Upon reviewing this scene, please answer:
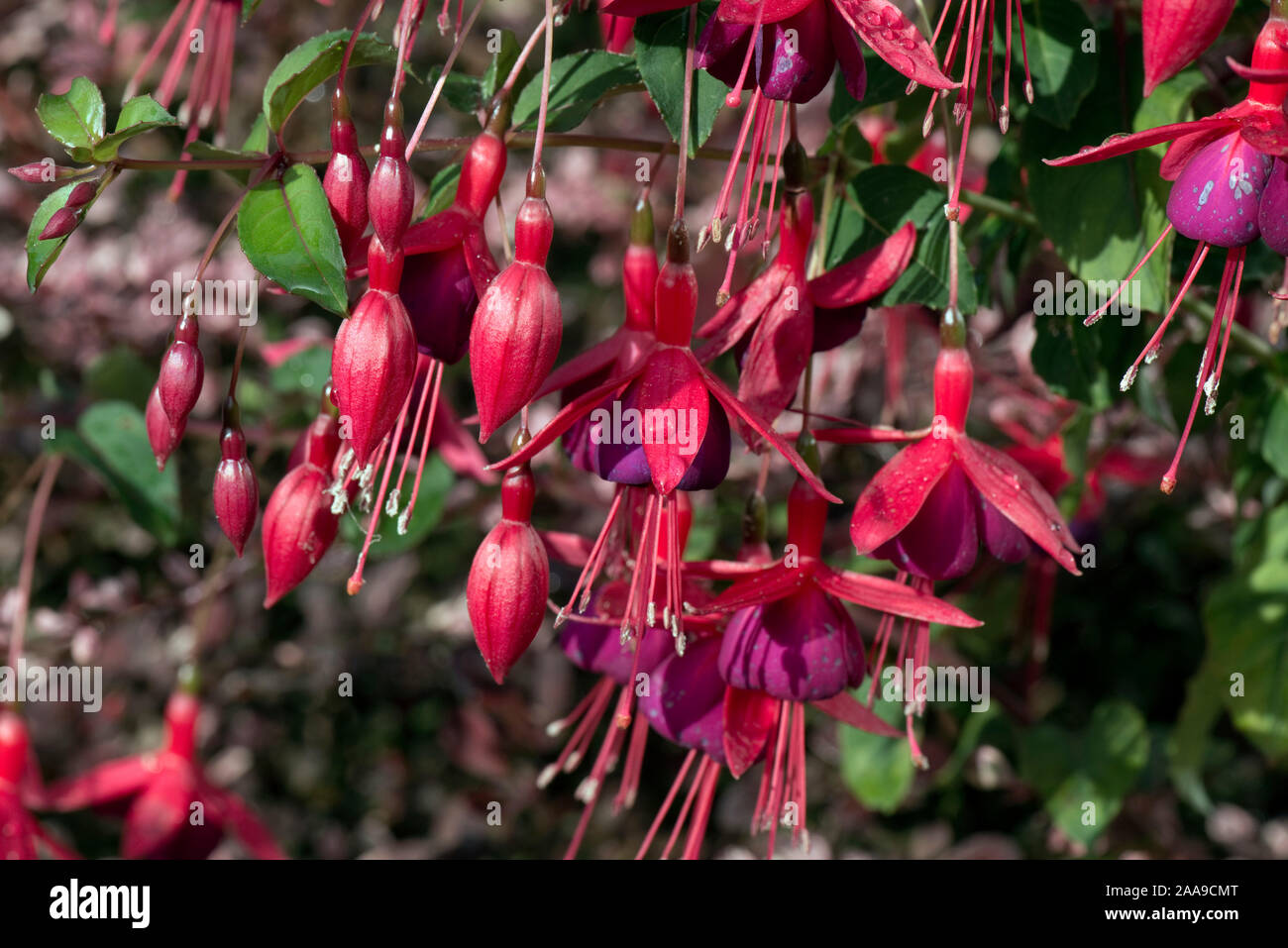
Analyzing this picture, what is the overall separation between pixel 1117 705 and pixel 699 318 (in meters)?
0.69

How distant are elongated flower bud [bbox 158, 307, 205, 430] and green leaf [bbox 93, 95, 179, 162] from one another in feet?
0.29

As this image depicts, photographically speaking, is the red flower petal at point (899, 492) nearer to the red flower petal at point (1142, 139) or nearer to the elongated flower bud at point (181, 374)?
the red flower petal at point (1142, 139)

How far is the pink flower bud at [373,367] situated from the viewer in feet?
1.90

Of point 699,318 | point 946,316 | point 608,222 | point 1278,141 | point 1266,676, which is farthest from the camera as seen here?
point 608,222

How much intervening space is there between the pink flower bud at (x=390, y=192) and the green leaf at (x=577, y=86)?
18 cm

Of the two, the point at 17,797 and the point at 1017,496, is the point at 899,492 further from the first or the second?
the point at 17,797

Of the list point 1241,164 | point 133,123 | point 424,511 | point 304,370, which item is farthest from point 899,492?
point 304,370

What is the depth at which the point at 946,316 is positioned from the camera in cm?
74

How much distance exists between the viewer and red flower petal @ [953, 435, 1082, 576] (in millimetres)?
660

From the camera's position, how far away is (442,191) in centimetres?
74

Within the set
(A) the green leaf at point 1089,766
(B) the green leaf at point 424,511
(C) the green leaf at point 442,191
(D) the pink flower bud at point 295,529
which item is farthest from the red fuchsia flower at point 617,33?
(A) the green leaf at point 1089,766

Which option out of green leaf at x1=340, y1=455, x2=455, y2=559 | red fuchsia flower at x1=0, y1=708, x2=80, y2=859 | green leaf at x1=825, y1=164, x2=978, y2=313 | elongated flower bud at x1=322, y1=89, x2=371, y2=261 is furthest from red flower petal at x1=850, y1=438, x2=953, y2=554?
red fuchsia flower at x1=0, y1=708, x2=80, y2=859
